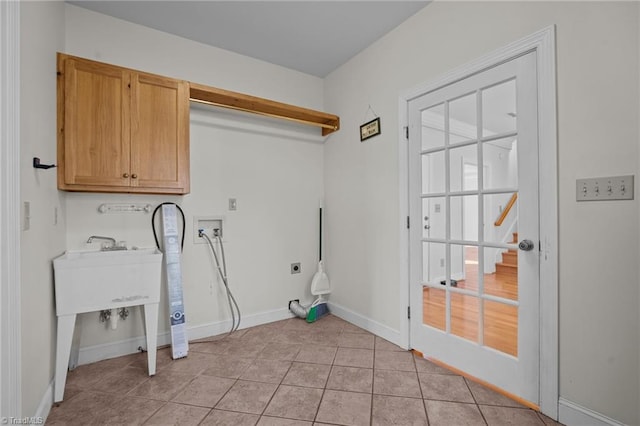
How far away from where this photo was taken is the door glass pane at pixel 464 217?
79.0 inches

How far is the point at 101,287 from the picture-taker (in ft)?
6.32

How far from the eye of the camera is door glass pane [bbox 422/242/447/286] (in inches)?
88.8

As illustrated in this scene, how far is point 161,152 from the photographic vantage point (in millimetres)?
2246

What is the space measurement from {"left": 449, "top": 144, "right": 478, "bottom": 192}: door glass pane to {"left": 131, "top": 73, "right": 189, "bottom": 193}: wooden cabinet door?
204 centimetres

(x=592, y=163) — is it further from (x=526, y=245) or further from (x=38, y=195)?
(x=38, y=195)

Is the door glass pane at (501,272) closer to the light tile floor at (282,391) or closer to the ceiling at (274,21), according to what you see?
the light tile floor at (282,391)

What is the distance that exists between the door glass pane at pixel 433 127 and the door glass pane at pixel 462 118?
7 cm

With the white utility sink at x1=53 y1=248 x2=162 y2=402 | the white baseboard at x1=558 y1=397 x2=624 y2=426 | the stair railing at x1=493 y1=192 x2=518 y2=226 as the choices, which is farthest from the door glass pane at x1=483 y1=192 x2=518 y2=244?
the white utility sink at x1=53 y1=248 x2=162 y2=402

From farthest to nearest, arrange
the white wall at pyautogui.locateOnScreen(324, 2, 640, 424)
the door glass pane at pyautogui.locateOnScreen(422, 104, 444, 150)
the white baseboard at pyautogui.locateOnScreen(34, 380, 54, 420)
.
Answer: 1. the door glass pane at pyautogui.locateOnScreen(422, 104, 444, 150)
2. the white baseboard at pyautogui.locateOnScreen(34, 380, 54, 420)
3. the white wall at pyautogui.locateOnScreen(324, 2, 640, 424)

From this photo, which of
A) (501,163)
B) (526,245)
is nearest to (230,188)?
(501,163)

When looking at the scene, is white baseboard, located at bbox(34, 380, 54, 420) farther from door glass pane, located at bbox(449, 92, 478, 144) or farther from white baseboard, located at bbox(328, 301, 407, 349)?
door glass pane, located at bbox(449, 92, 478, 144)

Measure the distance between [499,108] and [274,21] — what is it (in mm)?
1866

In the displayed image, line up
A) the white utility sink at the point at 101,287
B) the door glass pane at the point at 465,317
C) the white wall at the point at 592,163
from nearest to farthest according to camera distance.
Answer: the white wall at the point at 592,163 → the white utility sink at the point at 101,287 → the door glass pane at the point at 465,317

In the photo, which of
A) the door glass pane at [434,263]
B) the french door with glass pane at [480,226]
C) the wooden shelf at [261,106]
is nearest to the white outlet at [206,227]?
the wooden shelf at [261,106]
